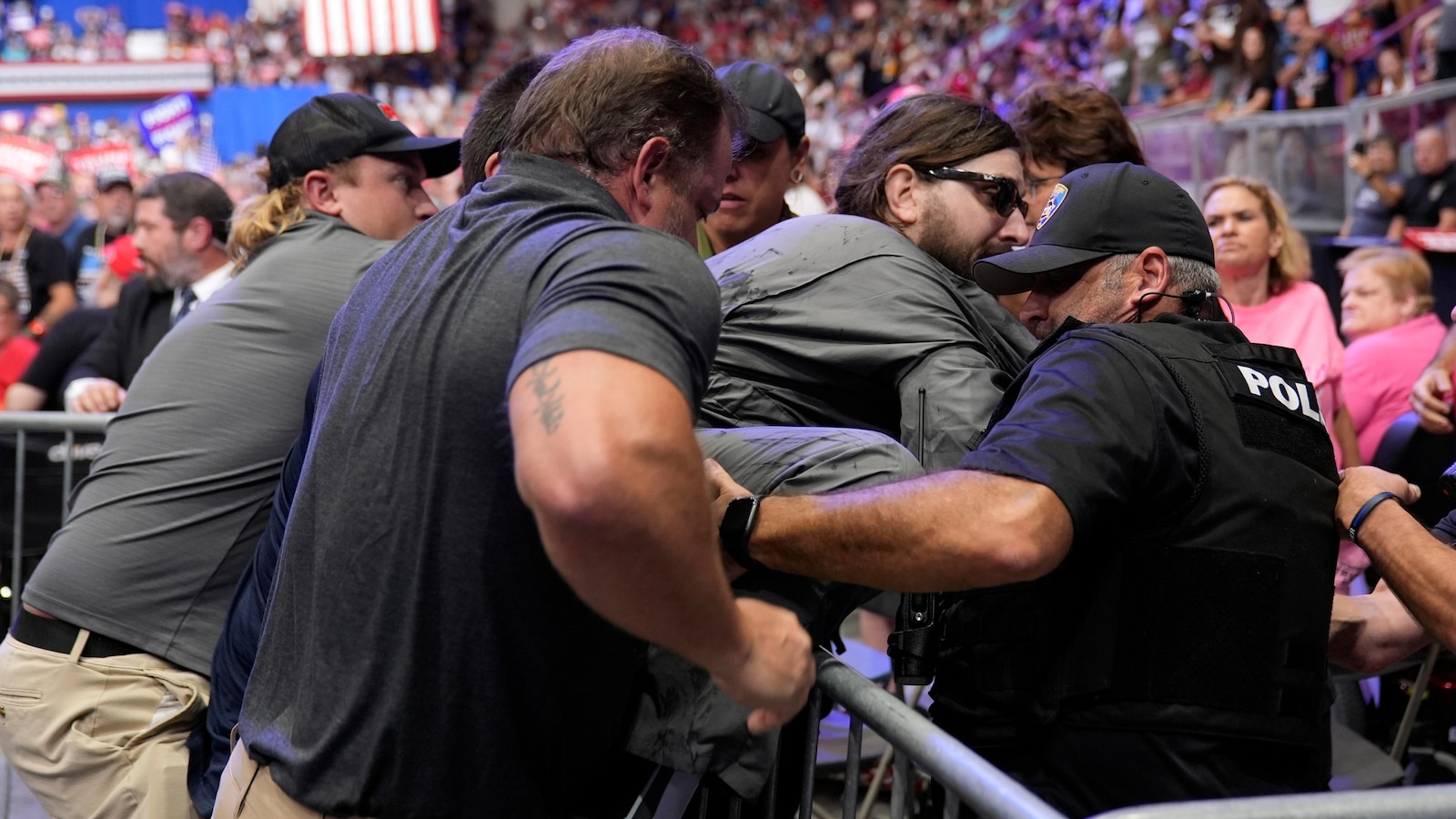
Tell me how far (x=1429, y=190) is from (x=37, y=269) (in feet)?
31.3

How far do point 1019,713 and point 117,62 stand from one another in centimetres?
3141

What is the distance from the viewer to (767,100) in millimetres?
3393

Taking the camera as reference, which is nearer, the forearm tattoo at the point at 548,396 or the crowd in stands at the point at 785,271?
the forearm tattoo at the point at 548,396

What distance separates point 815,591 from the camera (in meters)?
1.77

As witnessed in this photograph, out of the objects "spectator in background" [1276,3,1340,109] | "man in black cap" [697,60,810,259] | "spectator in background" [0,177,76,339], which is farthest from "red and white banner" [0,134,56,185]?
"man in black cap" [697,60,810,259]

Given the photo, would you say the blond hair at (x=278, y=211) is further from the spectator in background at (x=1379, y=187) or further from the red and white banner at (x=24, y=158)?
the red and white banner at (x=24, y=158)

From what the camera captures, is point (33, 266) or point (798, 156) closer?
point (798, 156)

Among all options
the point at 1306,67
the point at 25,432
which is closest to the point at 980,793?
the point at 25,432

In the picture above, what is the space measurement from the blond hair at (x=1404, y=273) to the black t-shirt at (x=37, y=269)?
27.3 feet

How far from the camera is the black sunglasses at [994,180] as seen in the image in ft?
8.51

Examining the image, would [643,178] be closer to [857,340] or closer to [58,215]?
[857,340]

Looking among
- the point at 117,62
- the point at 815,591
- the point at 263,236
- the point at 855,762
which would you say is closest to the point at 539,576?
the point at 815,591

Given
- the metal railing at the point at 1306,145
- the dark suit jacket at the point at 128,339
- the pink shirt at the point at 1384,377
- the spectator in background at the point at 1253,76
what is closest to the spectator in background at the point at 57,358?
the dark suit jacket at the point at 128,339

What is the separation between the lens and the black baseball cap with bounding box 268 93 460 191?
3133 millimetres
